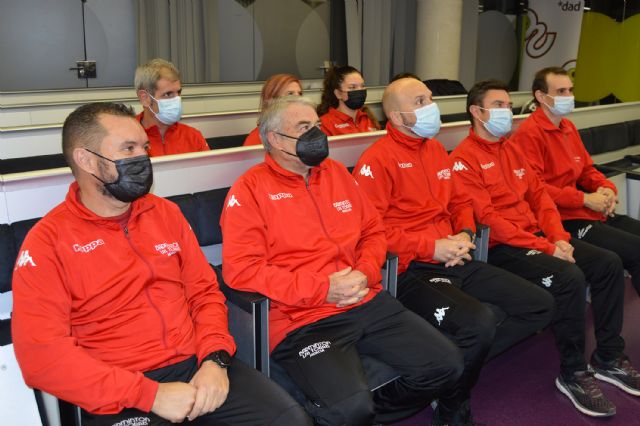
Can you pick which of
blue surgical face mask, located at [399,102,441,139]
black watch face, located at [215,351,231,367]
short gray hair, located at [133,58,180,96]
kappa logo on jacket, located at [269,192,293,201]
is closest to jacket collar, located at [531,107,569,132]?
blue surgical face mask, located at [399,102,441,139]

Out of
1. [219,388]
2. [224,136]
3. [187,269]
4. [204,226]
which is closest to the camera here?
[219,388]

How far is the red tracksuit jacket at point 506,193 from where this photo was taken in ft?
8.89

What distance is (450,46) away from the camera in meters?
7.63

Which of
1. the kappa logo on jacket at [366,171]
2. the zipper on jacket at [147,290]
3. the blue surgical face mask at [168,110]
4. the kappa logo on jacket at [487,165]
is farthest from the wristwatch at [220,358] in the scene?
the blue surgical face mask at [168,110]

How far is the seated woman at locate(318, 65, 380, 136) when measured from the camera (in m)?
3.96

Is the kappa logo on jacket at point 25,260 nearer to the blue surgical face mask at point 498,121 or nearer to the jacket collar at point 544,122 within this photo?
the blue surgical face mask at point 498,121

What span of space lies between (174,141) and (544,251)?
83.0 inches

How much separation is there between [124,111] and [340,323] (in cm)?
98

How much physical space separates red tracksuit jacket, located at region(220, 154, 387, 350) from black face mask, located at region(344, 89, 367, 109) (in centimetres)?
179

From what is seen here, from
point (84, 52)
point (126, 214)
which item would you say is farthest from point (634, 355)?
point (84, 52)

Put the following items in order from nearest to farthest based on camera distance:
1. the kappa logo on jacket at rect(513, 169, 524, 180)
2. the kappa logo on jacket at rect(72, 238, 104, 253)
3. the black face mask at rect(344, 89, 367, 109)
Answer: the kappa logo on jacket at rect(72, 238, 104, 253), the kappa logo on jacket at rect(513, 169, 524, 180), the black face mask at rect(344, 89, 367, 109)

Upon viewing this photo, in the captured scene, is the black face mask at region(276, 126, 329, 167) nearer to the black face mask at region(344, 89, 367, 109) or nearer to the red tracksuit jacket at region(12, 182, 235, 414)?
the red tracksuit jacket at region(12, 182, 235, 414)

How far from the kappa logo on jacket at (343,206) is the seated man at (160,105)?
1474mm

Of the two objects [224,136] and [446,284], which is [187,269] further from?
[224,136]
